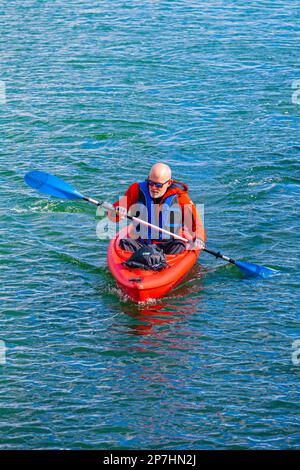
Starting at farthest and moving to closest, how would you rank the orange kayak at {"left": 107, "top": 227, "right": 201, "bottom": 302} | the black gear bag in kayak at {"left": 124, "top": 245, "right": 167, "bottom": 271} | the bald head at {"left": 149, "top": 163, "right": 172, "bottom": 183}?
the bald head at {"left": 149, "top": 163, "right": 172, "bottom": 183} → the black gear bag in kayak at {"left": 124, "top": 245, "right": 167, "bottom": 271} → the orange kayak at {"left": 107, "top": 227, "right": 201, "bottom": 302}

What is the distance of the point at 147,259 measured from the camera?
12383mm

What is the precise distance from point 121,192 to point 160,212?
3138mm

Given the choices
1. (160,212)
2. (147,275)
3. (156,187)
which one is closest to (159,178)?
(156,187)

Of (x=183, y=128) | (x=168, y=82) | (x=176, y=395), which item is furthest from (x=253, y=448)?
(x=168, y=82)

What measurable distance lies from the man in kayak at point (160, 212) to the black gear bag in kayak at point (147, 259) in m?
0.43

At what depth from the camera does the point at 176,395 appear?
34.6 ft

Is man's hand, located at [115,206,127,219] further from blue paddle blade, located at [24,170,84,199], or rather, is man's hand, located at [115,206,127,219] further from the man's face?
blue paddle blade, located at [24,170,84,199]

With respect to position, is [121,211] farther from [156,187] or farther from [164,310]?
[164,310]

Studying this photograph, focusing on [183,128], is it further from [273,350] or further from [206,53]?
[273,350]

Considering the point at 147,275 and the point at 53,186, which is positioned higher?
the point at 53,186

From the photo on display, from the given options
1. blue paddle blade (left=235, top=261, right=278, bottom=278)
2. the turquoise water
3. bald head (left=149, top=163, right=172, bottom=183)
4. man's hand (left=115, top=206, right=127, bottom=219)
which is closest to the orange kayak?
the turquoise water

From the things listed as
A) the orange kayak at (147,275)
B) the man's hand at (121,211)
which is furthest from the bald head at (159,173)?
the orange kayak at (147,275)

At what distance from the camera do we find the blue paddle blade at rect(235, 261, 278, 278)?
42.3 ft
